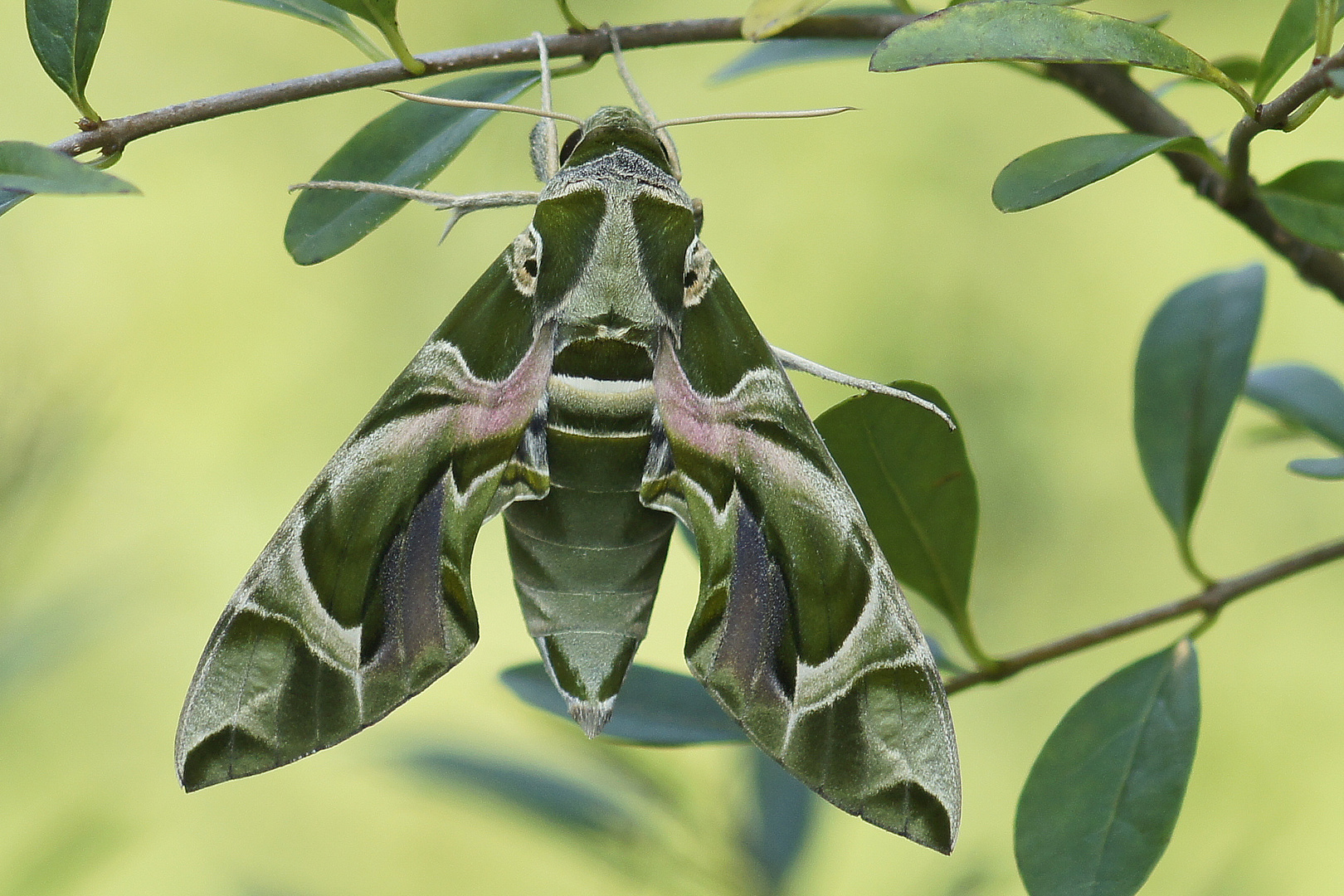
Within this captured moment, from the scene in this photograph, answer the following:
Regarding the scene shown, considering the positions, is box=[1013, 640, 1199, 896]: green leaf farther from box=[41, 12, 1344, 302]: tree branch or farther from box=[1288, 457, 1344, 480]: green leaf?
box=[41, 12, 1344, 302]: tree branch

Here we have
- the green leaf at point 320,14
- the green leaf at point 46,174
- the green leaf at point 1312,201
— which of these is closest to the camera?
the green leaf at point 46,174

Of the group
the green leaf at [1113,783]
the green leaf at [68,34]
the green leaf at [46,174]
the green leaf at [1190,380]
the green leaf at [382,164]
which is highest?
the green leaf at [68,34]

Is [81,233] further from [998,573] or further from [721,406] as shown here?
[721,406]

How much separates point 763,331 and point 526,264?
1961 millimetres

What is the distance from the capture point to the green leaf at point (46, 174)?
18.1 inches

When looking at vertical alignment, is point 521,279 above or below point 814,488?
above

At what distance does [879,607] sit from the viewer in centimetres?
69

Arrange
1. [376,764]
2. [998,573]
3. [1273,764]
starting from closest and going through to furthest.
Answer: [376,764] → [1273,764] → [998,573]

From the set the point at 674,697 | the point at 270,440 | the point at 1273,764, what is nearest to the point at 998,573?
the point at 1273,764

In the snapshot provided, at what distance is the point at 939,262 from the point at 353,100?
156cm

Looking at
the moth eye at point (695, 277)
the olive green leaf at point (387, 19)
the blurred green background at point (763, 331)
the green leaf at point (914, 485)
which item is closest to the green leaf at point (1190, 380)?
the green leaf at point (914, 485)

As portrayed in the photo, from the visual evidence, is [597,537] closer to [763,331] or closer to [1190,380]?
[1190,380]

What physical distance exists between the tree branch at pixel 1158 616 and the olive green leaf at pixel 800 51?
404 millimetres

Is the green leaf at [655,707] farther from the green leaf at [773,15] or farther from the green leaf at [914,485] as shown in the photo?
the green leaf at [773,15]
